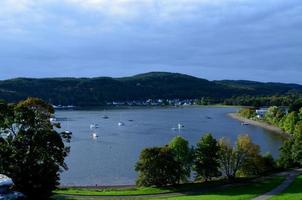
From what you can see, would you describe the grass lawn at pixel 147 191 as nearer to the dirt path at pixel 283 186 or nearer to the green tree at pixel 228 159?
the green tree at pixel 228 159

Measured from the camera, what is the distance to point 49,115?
4638 centimetres

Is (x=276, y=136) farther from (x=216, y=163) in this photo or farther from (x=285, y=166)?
(x=216, y=163)

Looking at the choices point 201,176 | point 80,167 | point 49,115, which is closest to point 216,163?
point 201,176

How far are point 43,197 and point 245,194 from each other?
18467mm

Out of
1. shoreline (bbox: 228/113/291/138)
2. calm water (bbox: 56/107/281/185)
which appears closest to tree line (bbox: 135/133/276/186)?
calm water (bbox: 56/107/281/185)

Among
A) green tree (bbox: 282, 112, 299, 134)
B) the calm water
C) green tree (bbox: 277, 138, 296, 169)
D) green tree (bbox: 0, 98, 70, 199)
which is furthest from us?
green tree (bbox: 282, 112, 299, 134)

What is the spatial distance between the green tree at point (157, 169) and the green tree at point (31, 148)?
603 inches

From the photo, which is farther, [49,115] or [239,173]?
[239,173]

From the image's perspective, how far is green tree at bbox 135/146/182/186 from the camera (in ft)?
192

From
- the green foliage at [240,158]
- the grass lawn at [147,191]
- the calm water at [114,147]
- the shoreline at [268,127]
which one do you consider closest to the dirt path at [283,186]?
the green foliage at [240,158]

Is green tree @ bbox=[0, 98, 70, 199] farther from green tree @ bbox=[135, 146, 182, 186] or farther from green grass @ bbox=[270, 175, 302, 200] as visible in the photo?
green grass @ bbox=[270, 175, 302, 200]

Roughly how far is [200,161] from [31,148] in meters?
24.8

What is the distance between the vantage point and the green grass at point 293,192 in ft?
137

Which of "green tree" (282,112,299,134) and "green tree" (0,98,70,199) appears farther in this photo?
"green tree" (282,112,299,134)
